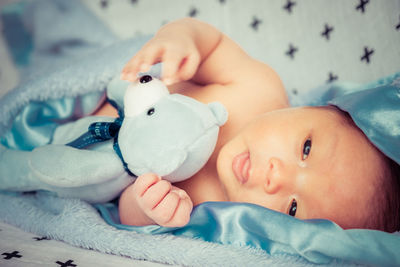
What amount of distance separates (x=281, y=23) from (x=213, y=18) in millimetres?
237

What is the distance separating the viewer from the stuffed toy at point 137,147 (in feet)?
2.06

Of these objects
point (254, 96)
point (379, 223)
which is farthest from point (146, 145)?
point (379, 223)

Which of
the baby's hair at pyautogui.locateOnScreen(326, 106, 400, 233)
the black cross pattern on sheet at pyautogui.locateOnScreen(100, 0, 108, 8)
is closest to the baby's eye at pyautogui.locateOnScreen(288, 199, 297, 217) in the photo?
the baby's hair at pyautogui.locateOnScreen(326, 106, 400, 233)

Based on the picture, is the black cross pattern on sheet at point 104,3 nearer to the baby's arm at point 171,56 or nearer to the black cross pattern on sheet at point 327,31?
the baby's arm at point 171,56

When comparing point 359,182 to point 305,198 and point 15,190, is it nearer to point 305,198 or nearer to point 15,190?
point 305,198

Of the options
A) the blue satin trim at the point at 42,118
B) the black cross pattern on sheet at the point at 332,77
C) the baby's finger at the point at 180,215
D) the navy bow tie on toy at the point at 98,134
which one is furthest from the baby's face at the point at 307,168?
the blue satin trim at the point at 42,118

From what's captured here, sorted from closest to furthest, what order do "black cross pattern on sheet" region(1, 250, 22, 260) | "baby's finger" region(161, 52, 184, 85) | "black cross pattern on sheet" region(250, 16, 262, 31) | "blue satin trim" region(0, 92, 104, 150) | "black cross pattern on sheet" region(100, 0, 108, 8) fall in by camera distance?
1. "black cross pattern on sheet" region(1, 250, 22, 260)
2. "baby's finger" region(161, 52, 184, 85)
3. "blue satin trim" region(0, 92, 104, 150)
4. "black cross pattern on sheet" region(250, 16, 262, 31)
5. "black cross pattern on sheet" region(100, 0, 108, 8)

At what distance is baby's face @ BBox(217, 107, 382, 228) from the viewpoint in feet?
2.05

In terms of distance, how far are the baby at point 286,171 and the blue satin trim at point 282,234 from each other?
38 mm

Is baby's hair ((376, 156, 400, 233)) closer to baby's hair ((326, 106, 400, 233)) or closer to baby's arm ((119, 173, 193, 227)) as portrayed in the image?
baby's hair ((326, 106, 400, 233))

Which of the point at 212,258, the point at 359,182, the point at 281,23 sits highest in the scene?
the point at 281,23

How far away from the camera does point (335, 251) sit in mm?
588

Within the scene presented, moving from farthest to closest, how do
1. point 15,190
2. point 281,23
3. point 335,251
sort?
point 281,23, point 15,190, point 335,251

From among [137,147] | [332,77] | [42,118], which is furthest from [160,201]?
[332,77]
